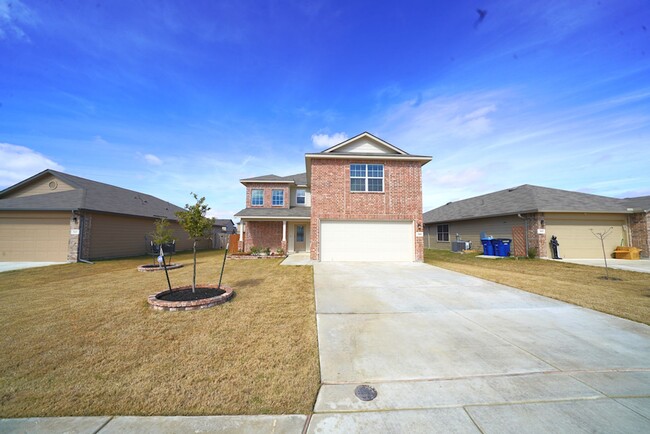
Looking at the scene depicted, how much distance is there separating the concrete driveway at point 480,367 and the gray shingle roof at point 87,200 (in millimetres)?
→ 16954

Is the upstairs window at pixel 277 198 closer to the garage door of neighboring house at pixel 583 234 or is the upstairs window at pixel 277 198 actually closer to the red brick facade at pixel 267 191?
the red brick facade at pixel 267 191

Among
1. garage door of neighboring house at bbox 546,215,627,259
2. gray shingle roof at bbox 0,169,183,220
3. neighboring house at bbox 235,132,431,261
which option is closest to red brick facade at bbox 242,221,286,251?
gray shingle roof at bbox 0,169,183,220

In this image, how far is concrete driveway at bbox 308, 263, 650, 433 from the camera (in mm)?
2359

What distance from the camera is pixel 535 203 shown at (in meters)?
15.7

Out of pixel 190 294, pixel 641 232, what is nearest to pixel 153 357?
pixel 190 294

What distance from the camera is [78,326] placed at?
15.1ft

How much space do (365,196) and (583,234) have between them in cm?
1486

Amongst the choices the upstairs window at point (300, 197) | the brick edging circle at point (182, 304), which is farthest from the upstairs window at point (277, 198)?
the brick edging circle at point (182, 304)

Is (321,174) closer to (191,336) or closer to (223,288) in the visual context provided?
(223,288)

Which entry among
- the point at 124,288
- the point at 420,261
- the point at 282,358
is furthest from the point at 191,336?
the point at 420,261

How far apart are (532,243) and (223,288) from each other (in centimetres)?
1827

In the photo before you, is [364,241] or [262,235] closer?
[364,241]

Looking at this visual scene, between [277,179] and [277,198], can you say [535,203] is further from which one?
[277,179]

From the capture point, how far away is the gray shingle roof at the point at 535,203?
15472 millimetres
